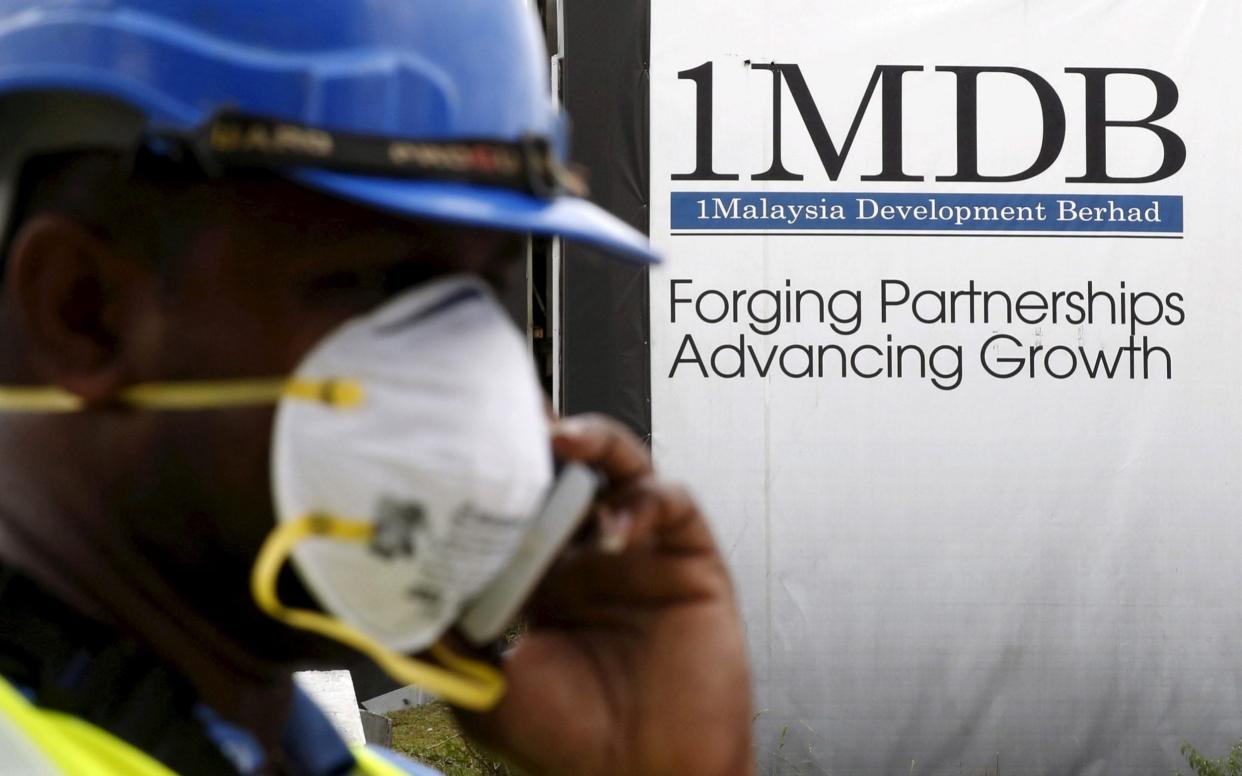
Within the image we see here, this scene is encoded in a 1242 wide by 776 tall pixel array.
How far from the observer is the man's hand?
1090 millimetres

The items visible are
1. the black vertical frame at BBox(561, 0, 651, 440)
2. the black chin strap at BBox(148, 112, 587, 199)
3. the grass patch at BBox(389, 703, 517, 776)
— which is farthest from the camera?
the black vertical frame at BBox(561, 0, 651, 440)

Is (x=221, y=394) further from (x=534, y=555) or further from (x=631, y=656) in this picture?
(x=631, y=656)

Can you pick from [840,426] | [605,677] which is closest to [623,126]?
[840,426]

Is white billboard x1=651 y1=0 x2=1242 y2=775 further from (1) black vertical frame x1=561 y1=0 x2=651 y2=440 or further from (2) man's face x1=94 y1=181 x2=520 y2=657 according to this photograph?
(2) man's face x1=94 y1=181 x2=520 y2=657

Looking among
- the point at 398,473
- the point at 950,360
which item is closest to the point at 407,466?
→ the point at 398,473

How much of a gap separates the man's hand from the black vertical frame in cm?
389

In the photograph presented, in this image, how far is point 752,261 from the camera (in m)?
5.06

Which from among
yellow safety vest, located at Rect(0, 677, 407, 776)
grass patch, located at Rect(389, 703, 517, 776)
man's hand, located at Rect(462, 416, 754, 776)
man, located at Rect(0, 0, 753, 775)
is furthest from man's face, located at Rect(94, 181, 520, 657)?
grass patch, located at Rect(389, 703, 517, 776)

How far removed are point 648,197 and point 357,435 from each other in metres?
4.20

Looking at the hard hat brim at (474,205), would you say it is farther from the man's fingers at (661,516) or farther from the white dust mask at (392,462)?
the man's fingers at (661,516)

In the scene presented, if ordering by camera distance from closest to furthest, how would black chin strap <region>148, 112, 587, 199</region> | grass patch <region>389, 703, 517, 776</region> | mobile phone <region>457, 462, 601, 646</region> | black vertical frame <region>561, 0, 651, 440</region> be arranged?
black chin strap <region>148, 112, 587, 199</region> → mobile phone <region>457, 462, 601, 646</region> → grass patch <region>389, 703, 517, 776</region> → black vertical frame <region>561, 0, 651, 440</region>

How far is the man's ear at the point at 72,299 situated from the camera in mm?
942

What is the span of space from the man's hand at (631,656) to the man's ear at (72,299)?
0.98 ft

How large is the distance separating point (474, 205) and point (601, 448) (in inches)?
9.7
